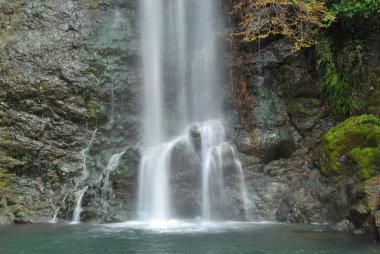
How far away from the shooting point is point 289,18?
43.5 feet

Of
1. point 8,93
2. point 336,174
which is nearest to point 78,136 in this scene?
point 8,93

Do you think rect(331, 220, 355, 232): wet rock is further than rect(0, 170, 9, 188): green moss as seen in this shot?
No

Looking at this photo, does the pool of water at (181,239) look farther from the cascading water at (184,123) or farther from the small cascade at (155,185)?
the cascading water at (184,123)

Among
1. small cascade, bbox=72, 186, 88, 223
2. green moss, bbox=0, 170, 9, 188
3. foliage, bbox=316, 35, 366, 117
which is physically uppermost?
foliage, bbox=316, 35, 366, 117

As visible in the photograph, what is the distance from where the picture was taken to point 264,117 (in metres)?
13.3

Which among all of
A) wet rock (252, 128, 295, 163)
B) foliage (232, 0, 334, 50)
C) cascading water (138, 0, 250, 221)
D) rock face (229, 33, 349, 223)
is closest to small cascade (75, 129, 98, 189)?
cascading water (138, 0, 250, 221)

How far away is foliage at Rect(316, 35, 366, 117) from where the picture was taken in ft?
41.0

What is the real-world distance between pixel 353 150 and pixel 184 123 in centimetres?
610

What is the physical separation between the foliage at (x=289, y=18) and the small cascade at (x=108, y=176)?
5394 millimetres

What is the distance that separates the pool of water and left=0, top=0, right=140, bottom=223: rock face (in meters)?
1.95

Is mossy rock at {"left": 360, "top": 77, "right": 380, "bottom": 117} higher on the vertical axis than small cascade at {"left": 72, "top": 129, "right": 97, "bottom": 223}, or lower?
higher

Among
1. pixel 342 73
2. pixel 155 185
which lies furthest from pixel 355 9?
pixel 155 185

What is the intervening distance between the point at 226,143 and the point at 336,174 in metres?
3.51

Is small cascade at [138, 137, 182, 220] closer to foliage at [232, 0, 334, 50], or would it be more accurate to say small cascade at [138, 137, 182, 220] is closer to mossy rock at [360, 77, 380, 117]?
foliage at [232, 0, 334, 50]
